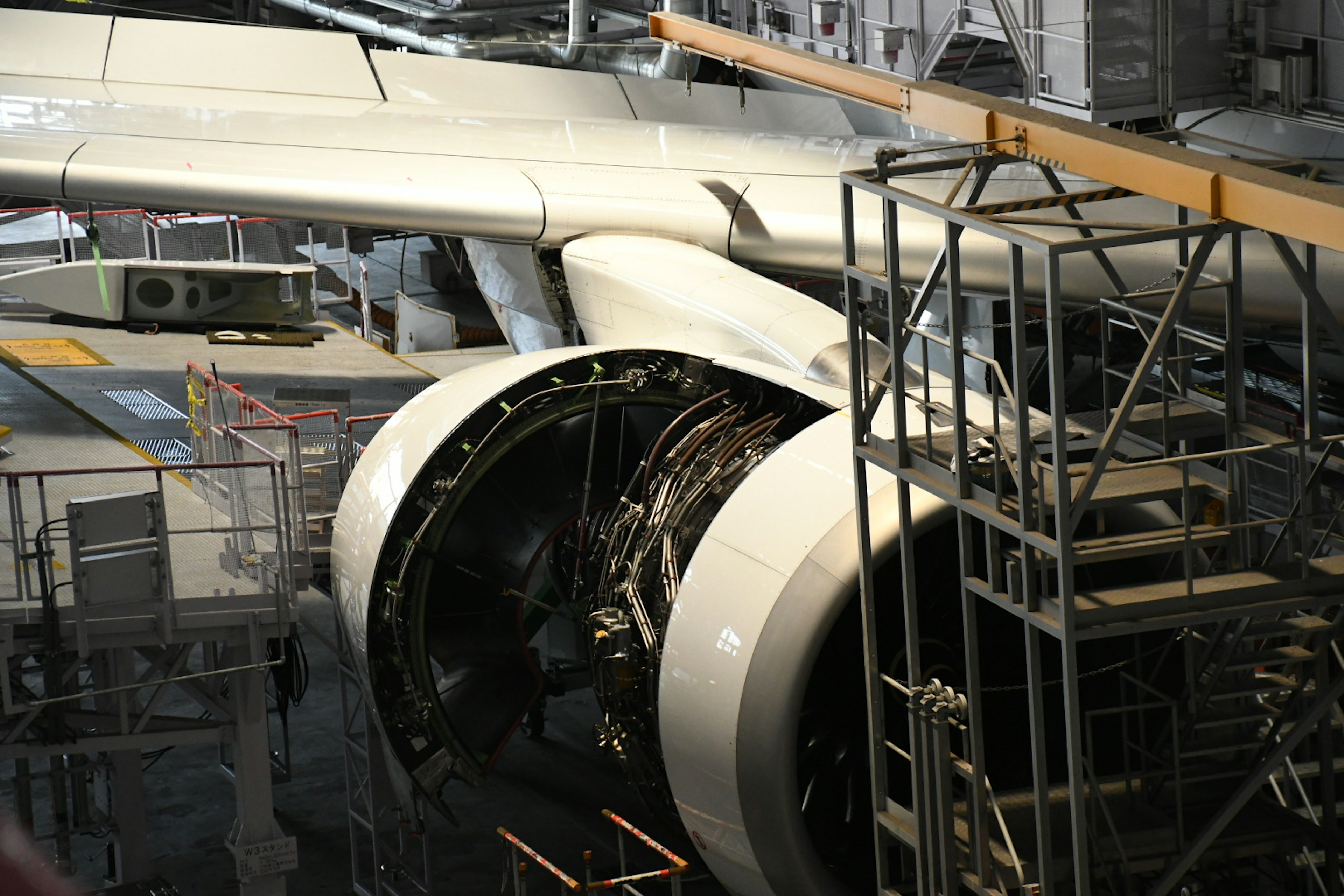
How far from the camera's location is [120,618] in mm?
9250

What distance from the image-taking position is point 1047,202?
6.95 metres

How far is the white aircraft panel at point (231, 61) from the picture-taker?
16.0 metres

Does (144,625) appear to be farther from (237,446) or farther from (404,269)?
(404,269)

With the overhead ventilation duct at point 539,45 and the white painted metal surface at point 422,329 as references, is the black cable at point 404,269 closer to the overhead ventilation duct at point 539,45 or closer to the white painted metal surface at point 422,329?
the overhead ventilation duct at point 539,45

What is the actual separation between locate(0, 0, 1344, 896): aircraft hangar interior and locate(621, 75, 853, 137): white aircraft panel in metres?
0.51

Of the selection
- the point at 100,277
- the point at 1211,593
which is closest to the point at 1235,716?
the point at 1211,593

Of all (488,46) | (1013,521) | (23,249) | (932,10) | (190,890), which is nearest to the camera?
(1013,521)

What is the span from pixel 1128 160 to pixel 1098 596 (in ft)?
5.87

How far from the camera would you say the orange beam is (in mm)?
5402

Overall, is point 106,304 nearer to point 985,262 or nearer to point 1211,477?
point 985,262

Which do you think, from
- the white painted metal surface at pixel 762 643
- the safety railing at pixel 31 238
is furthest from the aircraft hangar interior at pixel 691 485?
the safety railing at pixel 31 238

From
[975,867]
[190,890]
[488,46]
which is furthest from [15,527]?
[488,46]

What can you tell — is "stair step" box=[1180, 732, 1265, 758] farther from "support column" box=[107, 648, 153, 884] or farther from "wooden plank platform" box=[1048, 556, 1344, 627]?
"support column" box=[107, 648, 153, 884]

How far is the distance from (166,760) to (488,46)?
43.1 ft
